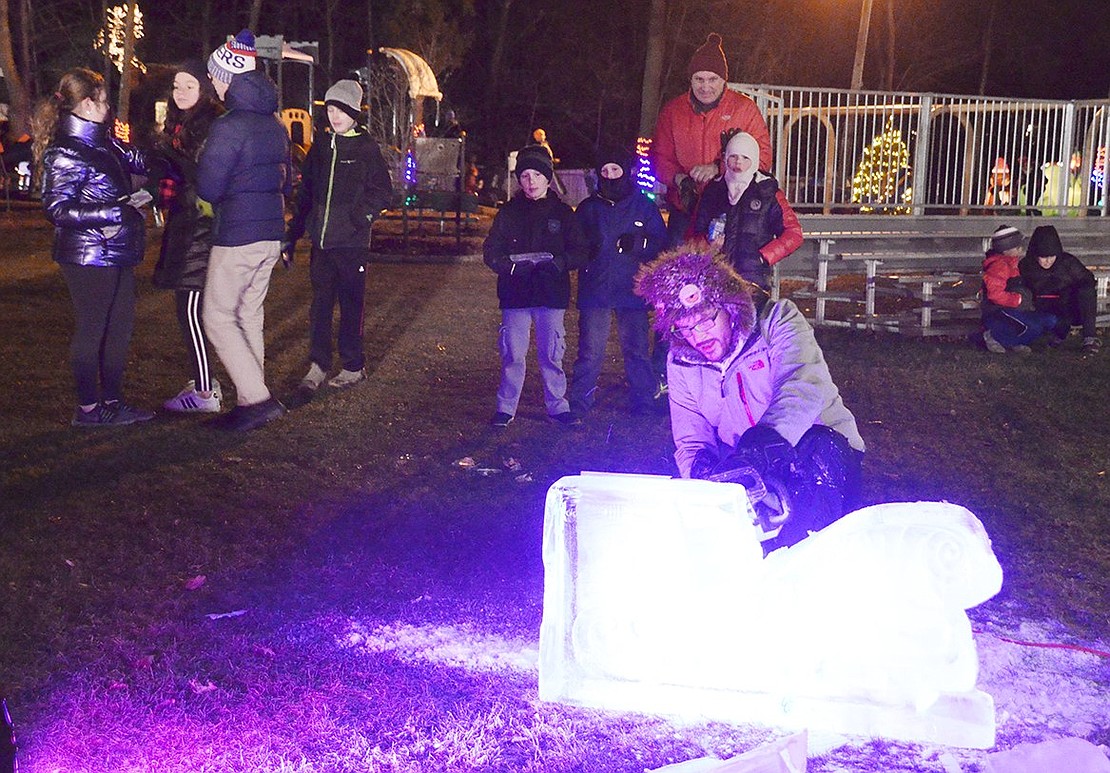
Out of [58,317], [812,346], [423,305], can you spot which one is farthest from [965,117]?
[812,346]

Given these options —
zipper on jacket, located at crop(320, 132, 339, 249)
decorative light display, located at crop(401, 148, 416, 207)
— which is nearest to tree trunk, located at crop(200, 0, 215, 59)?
decorative light display, located at crop(401, 148, 416, 207)

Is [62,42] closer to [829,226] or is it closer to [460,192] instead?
[460,192]

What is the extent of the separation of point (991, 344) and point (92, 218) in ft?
25.2

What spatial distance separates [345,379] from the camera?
8867 mm

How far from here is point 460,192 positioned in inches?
→ 838

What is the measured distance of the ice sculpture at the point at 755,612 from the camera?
11.0 feet

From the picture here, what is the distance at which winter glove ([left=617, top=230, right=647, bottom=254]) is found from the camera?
7.92 meters

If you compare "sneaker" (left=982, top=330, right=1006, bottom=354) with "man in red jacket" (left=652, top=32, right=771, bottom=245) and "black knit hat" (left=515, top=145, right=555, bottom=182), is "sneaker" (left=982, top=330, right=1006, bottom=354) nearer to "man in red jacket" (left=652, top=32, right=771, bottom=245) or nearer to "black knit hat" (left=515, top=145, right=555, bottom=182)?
"man in red jacket" (left=652, top=32, right=771, bottom=245)

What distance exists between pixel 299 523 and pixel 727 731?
267 centimetres

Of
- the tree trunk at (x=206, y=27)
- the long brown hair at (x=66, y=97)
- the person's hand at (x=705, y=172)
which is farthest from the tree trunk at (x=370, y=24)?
the long brown hair at (x=66, y=97)

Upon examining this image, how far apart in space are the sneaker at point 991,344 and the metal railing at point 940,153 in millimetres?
2355

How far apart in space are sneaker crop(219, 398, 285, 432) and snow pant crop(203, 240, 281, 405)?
0.04m

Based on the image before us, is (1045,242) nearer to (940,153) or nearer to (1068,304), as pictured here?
(1068,304)

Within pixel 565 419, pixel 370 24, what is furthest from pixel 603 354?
pixel 370 24
